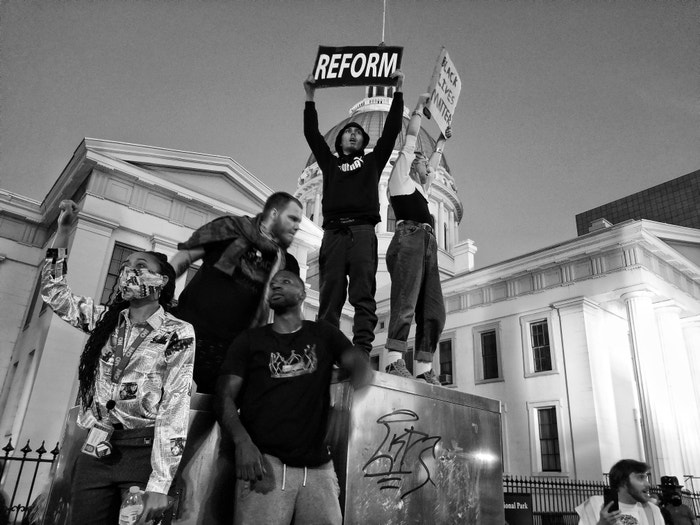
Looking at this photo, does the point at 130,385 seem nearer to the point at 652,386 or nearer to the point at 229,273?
the point at 229,273

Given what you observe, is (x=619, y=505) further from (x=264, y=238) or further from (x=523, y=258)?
(x=523, y=258)

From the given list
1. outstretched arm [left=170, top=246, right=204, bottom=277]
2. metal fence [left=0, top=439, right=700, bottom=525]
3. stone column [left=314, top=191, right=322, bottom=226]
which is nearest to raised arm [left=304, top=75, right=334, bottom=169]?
outstretched arm [left=170, top=246, right=204, bottom=277]

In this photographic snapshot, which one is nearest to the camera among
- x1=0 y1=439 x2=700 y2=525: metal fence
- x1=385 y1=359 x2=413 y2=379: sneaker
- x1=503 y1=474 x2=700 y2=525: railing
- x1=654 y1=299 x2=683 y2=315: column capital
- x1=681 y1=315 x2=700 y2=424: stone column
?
x1=385 y1=359 x2=413 y2=379: sneaker

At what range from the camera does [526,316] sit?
22953 mm

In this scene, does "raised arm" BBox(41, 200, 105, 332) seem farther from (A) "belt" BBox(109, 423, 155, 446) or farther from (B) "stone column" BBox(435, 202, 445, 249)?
(B) "stone column" BBox(435, 202, 445, 249)

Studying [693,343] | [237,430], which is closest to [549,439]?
[693,343]

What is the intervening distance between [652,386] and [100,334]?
2157cm

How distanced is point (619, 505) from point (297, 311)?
11.3 feet

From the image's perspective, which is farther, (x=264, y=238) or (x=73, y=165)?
(x=73, y=165)

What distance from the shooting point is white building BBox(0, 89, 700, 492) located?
17.2 metres

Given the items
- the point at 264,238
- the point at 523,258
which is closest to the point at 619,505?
the point at 264,238

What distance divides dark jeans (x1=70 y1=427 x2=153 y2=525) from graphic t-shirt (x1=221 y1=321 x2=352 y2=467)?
54 centimetres

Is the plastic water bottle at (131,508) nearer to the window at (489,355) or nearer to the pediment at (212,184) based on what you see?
the pediment at (212,184)

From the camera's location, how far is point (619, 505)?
169 inches
